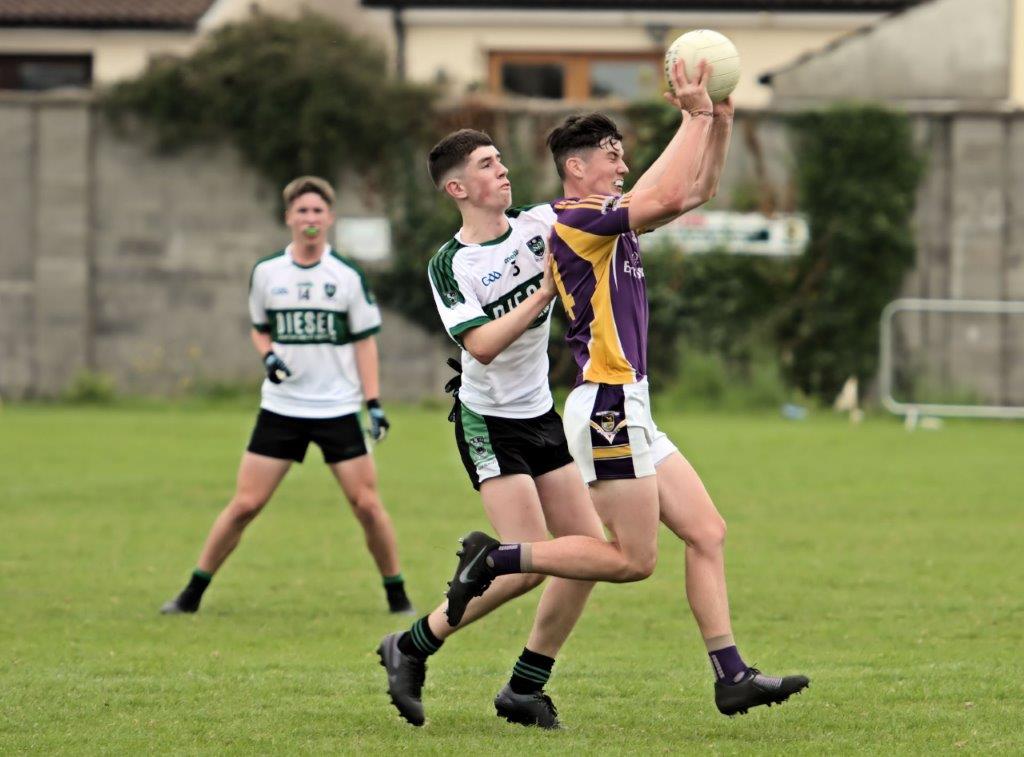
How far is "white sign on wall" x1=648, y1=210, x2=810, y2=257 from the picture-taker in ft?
80.5

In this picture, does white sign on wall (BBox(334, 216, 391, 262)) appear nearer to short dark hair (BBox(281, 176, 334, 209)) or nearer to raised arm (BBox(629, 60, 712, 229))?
short dark hair (BBox(281, 176, 334, 209))

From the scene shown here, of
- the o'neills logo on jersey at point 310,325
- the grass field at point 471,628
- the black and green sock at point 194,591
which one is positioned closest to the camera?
the grass field at point 471,628

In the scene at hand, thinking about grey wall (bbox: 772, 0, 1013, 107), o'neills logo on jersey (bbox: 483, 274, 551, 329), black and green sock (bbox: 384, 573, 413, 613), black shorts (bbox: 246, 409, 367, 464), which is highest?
grey wall (bbox: 772, 0, 1013, 107)

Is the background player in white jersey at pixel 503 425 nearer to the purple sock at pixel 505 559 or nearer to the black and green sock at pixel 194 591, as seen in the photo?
the purple sock at pixel 505 559

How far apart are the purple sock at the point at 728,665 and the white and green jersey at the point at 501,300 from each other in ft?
4.17

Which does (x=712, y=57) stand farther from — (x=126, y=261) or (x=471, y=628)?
(x=126, y=261)

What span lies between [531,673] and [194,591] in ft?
11.6

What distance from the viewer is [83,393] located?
25.1m

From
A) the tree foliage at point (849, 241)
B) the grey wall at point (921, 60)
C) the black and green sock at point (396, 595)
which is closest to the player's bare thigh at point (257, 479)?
the black and green sock at point (396, 595)

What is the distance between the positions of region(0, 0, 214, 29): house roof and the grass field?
56.1 feet

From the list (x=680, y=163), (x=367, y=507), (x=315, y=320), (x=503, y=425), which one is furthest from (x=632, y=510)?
(x=315, y=320)

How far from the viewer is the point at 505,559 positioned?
22.4 ft

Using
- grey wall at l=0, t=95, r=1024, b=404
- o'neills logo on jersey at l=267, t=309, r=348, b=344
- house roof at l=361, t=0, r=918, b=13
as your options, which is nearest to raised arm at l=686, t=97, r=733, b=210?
o'neills logo on jersey at l=267, t=309, r=348, b=344

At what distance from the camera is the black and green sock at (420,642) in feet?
23.3
